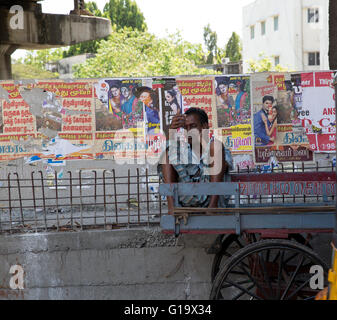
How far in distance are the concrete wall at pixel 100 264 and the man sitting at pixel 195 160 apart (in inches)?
26.2

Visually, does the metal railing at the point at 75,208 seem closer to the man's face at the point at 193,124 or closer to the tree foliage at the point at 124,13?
the man's face at the point at 193,124

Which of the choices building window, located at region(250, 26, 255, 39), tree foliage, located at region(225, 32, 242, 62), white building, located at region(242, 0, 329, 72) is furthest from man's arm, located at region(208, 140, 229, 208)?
tree foliage, located at region(225, 32, 242, 62)

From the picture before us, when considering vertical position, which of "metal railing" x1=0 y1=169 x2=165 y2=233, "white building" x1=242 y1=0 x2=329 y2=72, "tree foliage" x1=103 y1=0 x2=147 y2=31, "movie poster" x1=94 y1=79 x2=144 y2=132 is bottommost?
"metal railing" x1=0 y1=169 x2=165 y2=233

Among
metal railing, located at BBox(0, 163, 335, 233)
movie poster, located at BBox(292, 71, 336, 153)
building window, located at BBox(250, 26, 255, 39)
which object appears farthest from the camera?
building window, located at BBox(250, 26, 255, 39)

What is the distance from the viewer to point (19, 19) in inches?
484

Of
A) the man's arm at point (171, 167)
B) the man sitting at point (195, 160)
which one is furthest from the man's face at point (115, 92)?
the man's arm at point (171, 167)

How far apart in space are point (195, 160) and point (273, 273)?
120 cm

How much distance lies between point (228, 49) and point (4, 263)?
6173 cm

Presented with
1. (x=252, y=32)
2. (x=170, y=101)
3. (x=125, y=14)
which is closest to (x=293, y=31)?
(x=252, y=32)

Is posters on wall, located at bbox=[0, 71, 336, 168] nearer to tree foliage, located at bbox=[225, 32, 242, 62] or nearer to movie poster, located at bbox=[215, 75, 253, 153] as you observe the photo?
movie poster, located at bbox=[215, 75, 253, 153]

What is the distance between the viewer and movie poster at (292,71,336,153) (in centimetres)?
676

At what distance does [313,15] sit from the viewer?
41.6m

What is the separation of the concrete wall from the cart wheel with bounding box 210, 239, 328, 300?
33.6 inches

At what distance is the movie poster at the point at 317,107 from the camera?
676 centimetres
